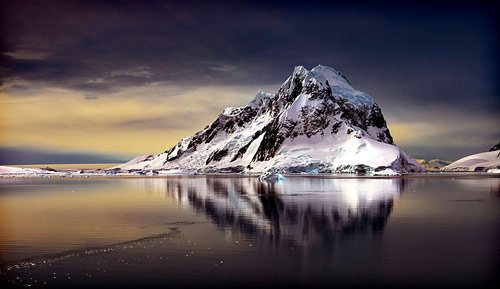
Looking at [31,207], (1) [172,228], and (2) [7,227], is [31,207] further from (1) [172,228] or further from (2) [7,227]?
(1) [172,228]

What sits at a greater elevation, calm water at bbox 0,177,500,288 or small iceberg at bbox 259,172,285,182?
small iceberg at bbox 259,172,285,182

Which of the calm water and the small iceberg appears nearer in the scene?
the calm water

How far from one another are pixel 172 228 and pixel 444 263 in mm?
16207

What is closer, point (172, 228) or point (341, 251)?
point (341, 251)

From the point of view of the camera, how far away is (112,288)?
55.3ft

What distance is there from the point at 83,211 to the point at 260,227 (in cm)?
1816

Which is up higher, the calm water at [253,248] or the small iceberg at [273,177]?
the small iceberg at [273,177]

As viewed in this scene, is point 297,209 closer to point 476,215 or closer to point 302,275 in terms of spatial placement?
point 476,215

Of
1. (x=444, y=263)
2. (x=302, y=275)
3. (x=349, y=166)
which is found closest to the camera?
(x=302, y=275)

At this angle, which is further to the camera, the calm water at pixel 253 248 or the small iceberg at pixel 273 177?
the small iceberg at pixel 273 177

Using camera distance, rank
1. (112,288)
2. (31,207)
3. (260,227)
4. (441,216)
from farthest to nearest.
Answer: (31,207) < (441,216) < (260,227) < (112,288)

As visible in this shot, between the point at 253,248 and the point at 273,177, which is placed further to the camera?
the point at 273,177

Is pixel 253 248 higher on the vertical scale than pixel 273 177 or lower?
lower

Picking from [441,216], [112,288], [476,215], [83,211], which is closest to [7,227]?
[83,211]
